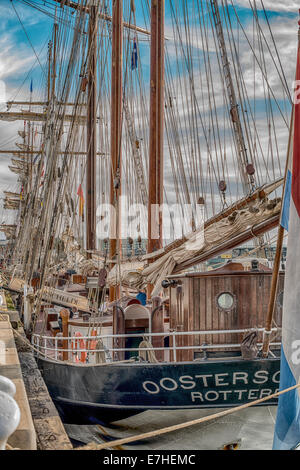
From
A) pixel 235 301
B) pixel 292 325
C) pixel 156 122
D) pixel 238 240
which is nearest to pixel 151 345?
pixel 235 301

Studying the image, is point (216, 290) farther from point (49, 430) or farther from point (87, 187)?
point (87, 187)

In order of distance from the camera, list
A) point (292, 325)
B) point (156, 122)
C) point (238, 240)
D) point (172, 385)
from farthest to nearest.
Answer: point (156, 122) → point (238, 240) → point (172, 385) → point (292, 325)

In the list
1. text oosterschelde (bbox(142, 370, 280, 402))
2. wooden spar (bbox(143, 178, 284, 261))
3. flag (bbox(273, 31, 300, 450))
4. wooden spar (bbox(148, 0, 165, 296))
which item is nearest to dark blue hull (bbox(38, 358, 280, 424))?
text oosterschelde (bbox(142, 370, 280, 402))

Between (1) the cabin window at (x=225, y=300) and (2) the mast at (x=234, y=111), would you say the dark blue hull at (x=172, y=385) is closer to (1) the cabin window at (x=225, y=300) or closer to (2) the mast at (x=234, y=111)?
(1) the cabin window at (x=225, y=300)

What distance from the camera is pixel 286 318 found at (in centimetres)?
361

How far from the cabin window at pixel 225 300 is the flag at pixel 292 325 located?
3.76m

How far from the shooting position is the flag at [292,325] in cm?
356

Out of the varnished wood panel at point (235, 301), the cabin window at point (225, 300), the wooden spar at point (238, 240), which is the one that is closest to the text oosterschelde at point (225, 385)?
the varnished wood panel at point (235, 301)

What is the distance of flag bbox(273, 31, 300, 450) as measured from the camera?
3562mm

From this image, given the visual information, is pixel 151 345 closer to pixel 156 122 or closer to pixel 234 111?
pixel 156 122

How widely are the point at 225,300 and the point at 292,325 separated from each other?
3.97m

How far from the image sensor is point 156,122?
13.1 metres

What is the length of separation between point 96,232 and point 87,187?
7.97 feet

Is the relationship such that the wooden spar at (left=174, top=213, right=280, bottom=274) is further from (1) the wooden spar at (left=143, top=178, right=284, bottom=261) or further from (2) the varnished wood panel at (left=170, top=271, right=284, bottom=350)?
(1) the wooden spar at (left=143, top=178, right=284, bottom=261)
